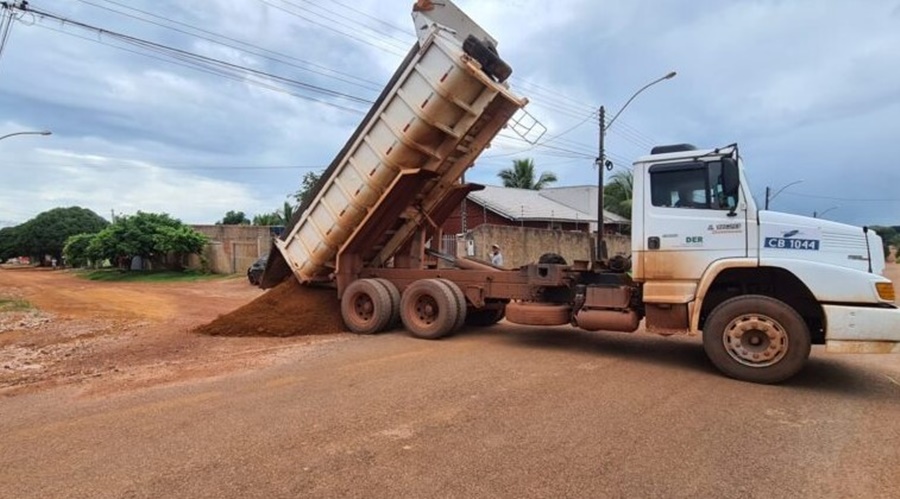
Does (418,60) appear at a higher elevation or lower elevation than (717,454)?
higher

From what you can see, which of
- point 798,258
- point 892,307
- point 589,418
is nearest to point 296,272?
point 589,418

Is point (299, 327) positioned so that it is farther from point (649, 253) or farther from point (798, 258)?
point (798, 258)

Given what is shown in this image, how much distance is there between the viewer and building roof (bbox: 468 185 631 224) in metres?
33.9

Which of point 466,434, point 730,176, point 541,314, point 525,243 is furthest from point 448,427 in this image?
point 525,243

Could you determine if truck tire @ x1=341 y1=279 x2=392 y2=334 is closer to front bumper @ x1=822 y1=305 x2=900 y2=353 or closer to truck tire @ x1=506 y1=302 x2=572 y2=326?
truck tire @ x1=506 y1=302 x2=572 y2=326

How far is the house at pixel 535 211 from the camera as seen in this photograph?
3350 cm

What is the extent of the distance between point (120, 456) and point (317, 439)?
138 centimetres

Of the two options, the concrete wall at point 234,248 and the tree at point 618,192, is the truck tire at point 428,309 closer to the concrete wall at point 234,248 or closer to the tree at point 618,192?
the concrete wall at point 234,248

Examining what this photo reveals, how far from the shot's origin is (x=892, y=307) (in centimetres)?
623

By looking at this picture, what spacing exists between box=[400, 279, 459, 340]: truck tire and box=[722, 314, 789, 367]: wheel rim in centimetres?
404

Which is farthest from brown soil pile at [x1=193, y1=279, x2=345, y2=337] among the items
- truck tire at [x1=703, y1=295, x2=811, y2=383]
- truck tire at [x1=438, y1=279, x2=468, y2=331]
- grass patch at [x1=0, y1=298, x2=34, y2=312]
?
grass patch at [x1=0, y1=298, x2=34, y2=312]

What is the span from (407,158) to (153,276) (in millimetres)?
27797

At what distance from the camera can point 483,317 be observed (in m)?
10.7

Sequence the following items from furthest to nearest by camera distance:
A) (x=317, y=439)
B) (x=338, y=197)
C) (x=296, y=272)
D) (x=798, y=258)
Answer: (x=296, y=272) < (x=338, y=197) < (x=798, y=258) < (x=317, y=439)
